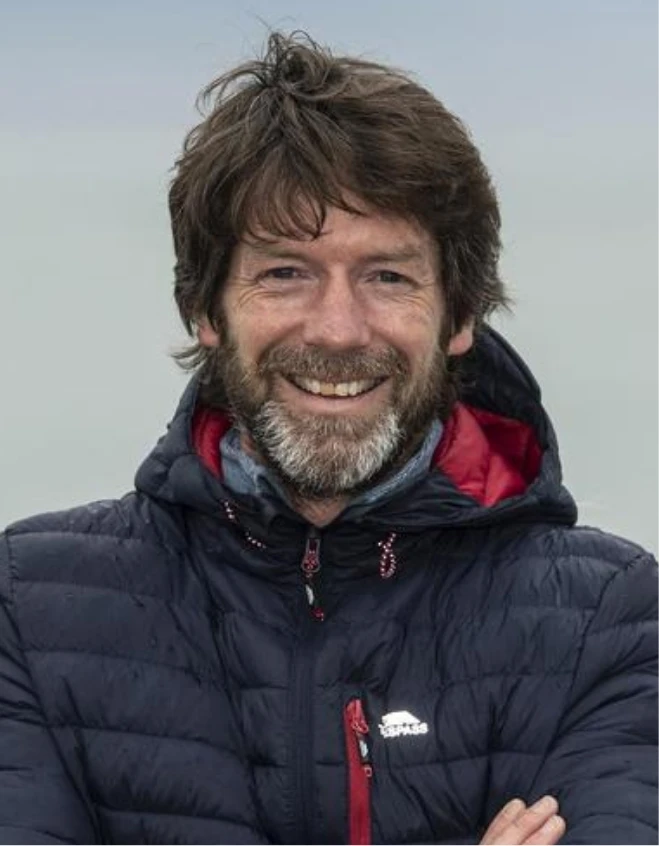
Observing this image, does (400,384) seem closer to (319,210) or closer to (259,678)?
(319,210)

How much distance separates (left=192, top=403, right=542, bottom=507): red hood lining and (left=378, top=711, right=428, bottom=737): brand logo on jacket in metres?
0.37

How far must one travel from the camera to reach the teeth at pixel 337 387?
270 cm

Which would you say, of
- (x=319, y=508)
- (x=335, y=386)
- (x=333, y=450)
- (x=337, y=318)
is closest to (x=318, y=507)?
(x=319, y=508)

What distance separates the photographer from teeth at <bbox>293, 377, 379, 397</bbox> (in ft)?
8.85

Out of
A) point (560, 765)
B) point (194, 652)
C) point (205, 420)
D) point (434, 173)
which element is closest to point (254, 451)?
point (205, 420)

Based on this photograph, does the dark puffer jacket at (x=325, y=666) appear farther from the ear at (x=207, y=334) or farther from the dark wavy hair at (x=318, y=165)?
the dark wavy hair at (x=318, y=165)

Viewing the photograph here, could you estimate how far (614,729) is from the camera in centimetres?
253

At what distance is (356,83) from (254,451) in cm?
63

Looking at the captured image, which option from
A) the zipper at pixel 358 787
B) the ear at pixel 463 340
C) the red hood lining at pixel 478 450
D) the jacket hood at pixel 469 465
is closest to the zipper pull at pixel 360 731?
the zipper at pixel 358 787

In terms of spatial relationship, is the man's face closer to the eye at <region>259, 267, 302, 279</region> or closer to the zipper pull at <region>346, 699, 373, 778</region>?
the eye at <region>259, 267, 302, 279</region>

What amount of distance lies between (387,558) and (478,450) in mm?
263

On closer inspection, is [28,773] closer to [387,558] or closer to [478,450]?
[387,558]

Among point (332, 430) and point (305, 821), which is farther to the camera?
point (332, 430)

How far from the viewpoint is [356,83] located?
9.18 ft
